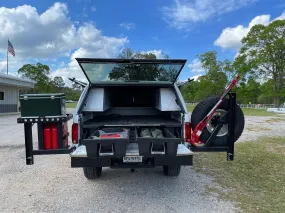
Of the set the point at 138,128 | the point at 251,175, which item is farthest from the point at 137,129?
the point at 251,175

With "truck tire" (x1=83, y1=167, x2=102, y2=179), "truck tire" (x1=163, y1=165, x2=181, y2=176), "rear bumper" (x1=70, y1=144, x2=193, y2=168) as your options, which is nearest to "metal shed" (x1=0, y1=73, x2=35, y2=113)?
"truck tire" (x1=83, y1=167, x2=102, y2=179)

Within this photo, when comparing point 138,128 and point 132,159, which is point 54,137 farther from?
point 138,128

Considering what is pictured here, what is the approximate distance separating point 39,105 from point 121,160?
137 cm

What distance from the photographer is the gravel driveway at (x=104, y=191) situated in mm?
3344

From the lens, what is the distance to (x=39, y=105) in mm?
3324

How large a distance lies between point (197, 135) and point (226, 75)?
39891mm

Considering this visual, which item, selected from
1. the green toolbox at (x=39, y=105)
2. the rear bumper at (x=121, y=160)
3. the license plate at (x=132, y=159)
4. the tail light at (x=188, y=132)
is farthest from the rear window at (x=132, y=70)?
the license plate at (x=132, y=159)

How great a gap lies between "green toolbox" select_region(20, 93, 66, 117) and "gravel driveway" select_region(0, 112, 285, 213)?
131 cm

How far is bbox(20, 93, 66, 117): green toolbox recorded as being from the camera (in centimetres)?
331

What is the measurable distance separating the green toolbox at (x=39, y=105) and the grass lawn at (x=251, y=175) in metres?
2.73

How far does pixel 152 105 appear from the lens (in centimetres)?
574

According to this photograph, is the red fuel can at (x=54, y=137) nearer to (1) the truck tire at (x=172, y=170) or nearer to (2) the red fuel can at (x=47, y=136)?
(2) the red fuel can at (x=47, y=136)

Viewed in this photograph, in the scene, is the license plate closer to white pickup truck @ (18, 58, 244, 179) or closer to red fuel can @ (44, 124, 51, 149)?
white pickup truck @ (18, 58, 244, 179)

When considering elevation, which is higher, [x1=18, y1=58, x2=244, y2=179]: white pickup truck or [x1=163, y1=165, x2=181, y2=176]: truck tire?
[x1=18, y1=58, x2=244, y2=179]: white pickup truck
